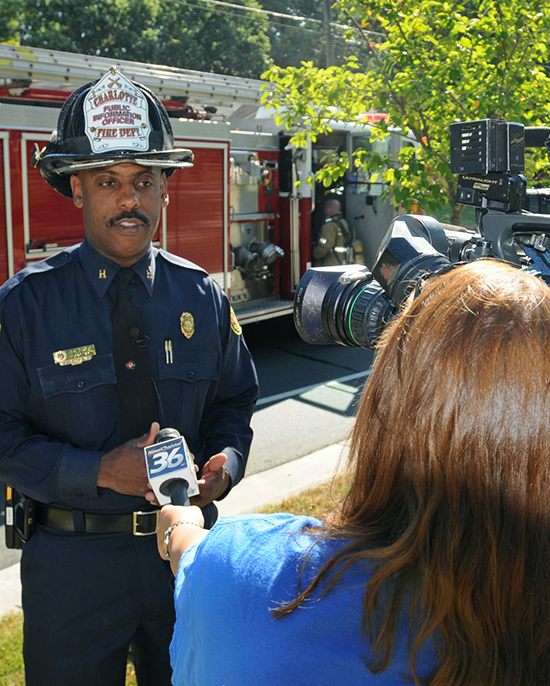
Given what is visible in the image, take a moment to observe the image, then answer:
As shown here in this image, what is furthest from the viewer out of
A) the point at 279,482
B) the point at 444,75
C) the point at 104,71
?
the point at 104,71

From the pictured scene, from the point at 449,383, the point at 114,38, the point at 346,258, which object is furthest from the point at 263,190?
the point at 114,38

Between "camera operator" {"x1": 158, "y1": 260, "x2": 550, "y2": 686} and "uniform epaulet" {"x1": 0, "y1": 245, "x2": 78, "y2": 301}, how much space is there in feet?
3.98

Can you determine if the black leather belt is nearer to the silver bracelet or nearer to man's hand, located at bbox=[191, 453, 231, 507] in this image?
man's hand, located at bbox=[191, 453, 231, 507]

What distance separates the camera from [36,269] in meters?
2.03

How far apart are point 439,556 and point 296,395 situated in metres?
5.76

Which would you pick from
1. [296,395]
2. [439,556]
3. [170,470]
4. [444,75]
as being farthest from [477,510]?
[296,395]

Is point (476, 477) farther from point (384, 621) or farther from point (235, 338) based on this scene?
point (235, 338)

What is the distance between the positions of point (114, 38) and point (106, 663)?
30.4 metres

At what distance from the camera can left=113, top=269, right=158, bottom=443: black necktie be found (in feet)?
6.61

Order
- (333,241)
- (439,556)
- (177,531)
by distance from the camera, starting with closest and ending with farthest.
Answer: (439,556), (177,531), (333,241)

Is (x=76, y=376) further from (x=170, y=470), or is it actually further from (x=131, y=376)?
(x=170, y=470)

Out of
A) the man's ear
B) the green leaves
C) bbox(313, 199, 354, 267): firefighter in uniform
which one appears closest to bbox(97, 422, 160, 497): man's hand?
the man's ear

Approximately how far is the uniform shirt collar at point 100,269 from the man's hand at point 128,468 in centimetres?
44

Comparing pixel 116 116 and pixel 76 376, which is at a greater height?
pixel 116 116
